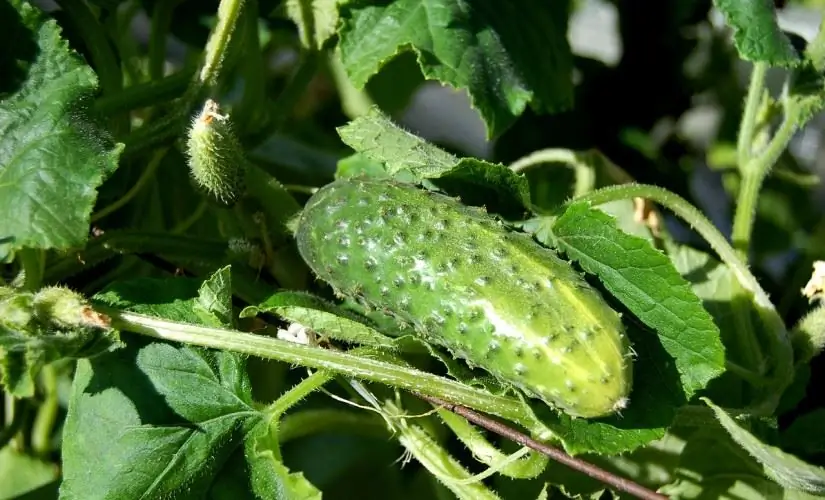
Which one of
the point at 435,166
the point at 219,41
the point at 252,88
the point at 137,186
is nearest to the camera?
the point at 435,166

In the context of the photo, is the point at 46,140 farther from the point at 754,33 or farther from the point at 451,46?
the point at 754,33

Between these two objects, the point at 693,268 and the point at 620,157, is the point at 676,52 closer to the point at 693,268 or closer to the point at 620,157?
the point at 620,157

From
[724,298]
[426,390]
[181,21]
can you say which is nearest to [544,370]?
[426,390]

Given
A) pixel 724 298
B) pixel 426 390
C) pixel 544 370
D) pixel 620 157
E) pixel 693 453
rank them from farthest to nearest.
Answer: pixel 620 157, pixel 724 298, pixel 693 453, pixel 426 390, pixel 544 370

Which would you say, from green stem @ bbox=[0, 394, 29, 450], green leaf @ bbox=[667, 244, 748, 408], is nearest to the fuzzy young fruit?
green stem @ bbox=[0, 394, 29, 450]

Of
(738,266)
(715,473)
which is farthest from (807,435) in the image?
(738,266)

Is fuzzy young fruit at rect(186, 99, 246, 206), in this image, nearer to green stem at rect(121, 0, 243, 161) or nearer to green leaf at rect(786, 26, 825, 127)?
green stem at rect(121, 0, 243, 161)
